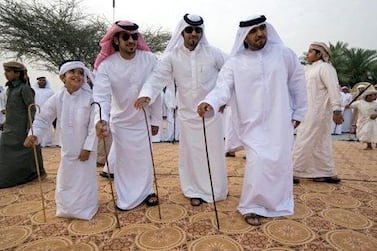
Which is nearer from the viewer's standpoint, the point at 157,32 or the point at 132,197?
the point at 132,197

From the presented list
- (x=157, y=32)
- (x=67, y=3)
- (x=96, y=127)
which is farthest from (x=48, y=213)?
(x=157, y=32)

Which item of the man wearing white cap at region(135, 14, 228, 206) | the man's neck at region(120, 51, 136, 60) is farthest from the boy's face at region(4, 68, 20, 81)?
the man wearing white cap at region(135, 14, 228, 206)

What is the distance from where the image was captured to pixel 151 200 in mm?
3082

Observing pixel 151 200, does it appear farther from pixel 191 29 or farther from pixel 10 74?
pixel 10 74

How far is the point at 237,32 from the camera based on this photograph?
9.32 ft

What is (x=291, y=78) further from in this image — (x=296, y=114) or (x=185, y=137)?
(x=185, y=137)

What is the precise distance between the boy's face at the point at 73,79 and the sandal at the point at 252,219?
6.29ft

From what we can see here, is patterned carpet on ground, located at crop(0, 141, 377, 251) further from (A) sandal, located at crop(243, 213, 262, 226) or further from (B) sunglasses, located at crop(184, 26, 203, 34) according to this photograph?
(B) sunglasses, located at crop(184, 26, 203, 34)

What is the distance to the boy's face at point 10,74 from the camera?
3820 mm

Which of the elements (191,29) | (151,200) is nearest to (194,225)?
(151,200)

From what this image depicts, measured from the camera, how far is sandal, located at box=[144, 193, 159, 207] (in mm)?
3064

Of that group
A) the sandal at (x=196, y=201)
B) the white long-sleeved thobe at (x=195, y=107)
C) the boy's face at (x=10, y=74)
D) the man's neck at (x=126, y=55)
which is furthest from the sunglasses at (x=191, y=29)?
the boy's face at (x=10, y=74)

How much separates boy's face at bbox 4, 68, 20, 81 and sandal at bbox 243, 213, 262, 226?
127 inches

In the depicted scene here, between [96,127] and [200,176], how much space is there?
1.17m
